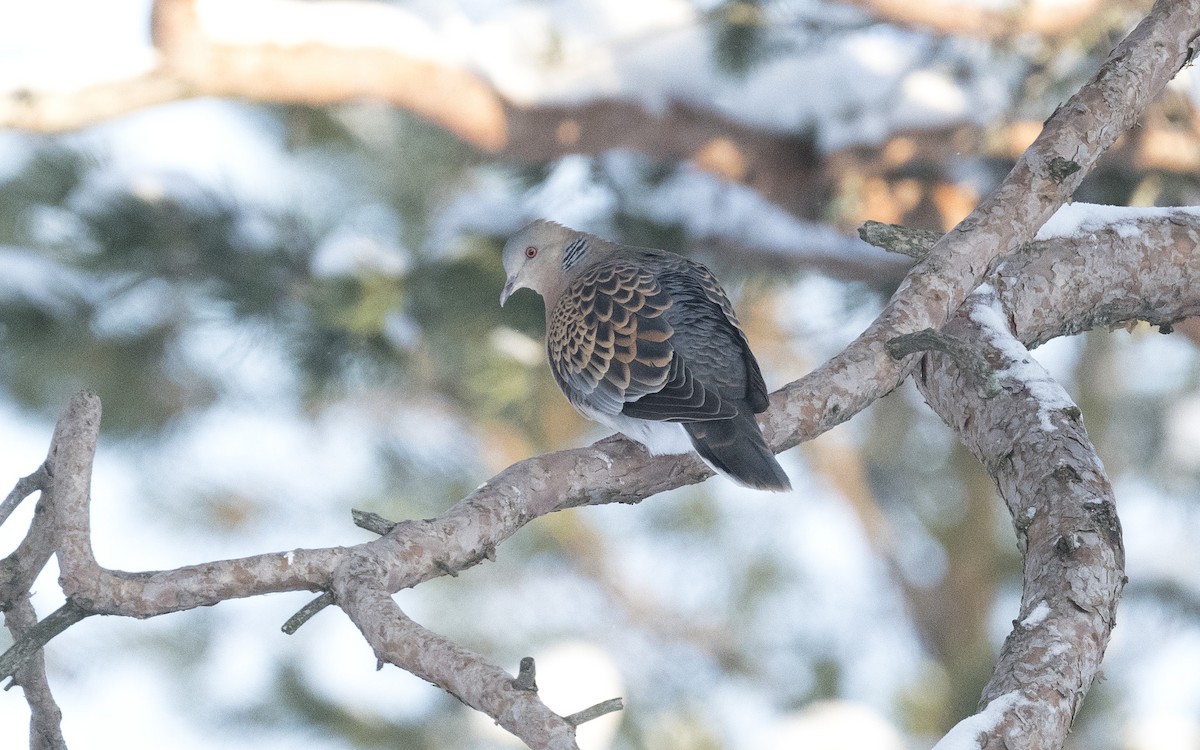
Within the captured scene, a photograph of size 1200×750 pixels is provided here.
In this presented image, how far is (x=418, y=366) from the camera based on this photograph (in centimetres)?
349

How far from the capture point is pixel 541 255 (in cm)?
251

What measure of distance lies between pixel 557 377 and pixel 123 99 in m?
1.42

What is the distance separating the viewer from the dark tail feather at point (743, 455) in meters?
1.63

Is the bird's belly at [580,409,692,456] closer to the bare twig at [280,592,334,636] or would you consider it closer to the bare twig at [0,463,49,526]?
the bare twig at [280,592,334,636]

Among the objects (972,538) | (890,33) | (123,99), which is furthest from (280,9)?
(972,538)

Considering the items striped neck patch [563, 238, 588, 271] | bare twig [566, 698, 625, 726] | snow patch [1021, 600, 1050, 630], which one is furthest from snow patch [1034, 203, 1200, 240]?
bare twig [566, 698, 625, 726]

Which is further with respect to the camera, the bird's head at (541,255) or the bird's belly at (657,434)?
the bird's head at (541,255)

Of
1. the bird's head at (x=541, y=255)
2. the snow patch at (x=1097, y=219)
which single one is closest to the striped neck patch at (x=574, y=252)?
the bird's head at (x=541, y=255)

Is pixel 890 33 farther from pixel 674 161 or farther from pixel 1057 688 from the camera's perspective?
pixel 1057 688

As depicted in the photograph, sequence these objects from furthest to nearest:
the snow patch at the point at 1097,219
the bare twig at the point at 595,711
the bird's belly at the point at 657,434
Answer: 1. the snow patch at the point at 1097,219
2. the bird's belly at the point at 657,434
3. the bare twig at the point at 595,711

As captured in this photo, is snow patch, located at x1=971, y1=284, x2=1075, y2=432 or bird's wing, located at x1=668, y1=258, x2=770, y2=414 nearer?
snow patch, located at x1=971, y1=284, x2=1075, y2=432

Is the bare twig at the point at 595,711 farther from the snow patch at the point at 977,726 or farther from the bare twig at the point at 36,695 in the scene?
the bare twig at the point at 36,695

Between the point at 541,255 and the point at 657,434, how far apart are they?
0.84 m

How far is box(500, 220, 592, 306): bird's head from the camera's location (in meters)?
2.47
